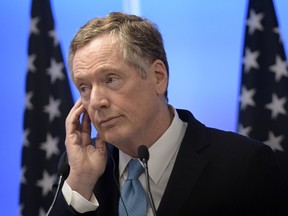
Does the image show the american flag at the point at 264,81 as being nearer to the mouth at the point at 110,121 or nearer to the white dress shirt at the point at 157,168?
the white dress shirt at the point at 157,168

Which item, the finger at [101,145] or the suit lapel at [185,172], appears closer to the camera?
the suit lapel at [185,172]

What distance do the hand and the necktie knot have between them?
0.45 ft

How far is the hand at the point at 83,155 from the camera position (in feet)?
6.13

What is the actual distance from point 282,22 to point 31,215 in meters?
2.06

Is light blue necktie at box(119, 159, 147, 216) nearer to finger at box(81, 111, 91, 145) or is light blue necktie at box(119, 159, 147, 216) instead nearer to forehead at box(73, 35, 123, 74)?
finger at box(81, 111, 91, 145)

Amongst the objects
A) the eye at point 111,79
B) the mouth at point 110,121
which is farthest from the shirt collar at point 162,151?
the eye at point 111,79

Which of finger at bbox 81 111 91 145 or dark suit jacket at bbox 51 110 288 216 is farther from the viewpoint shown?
finger at bbox 81 111 91 145

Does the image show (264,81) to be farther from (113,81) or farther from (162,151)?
(113,81)

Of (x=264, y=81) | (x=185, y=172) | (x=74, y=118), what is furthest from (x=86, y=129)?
(x=264, y=81)

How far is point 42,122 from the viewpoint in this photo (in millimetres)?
2967

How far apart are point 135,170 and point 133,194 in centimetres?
10

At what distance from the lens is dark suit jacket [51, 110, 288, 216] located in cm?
174

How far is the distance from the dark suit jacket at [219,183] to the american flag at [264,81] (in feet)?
2.71

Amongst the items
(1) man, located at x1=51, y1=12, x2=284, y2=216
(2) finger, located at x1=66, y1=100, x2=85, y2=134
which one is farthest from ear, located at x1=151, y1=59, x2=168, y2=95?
(2) finger, located at x1=66, y1=100, x2=85, y2=134
